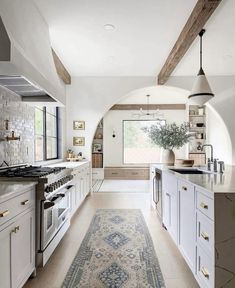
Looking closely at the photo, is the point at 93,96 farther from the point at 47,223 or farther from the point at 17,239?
the point at 17,239

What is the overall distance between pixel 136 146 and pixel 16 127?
6711mm

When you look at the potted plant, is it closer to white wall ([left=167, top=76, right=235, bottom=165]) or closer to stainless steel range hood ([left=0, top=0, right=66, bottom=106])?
stainless steel range hood ([left=0, top=0, right=66, bottom=106])

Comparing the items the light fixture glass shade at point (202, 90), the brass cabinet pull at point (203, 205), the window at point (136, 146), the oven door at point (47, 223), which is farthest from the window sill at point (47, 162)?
the window at point (136, 146)

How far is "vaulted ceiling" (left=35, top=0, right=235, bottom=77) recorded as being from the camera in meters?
2.78

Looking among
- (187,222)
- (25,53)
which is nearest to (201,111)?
(187,222)

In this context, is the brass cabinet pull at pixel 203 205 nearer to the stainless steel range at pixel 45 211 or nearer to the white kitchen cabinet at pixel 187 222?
the white kitchen cabinet at pixel 187 222

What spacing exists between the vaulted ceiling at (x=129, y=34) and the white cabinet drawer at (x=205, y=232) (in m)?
2.47

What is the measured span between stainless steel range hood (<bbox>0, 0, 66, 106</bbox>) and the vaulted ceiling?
394mm

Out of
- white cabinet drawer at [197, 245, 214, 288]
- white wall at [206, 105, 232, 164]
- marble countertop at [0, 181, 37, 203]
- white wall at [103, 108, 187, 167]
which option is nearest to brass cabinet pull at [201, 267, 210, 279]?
white cabinet drawer at [197, 245, 214, 288]

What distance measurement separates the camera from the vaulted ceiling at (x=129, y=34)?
110 inches

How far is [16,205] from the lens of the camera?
1.67m

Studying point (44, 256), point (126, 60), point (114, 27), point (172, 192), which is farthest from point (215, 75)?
point (44, 256)

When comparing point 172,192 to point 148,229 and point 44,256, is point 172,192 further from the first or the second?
point 44,256

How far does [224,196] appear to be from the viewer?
1.46 meters
